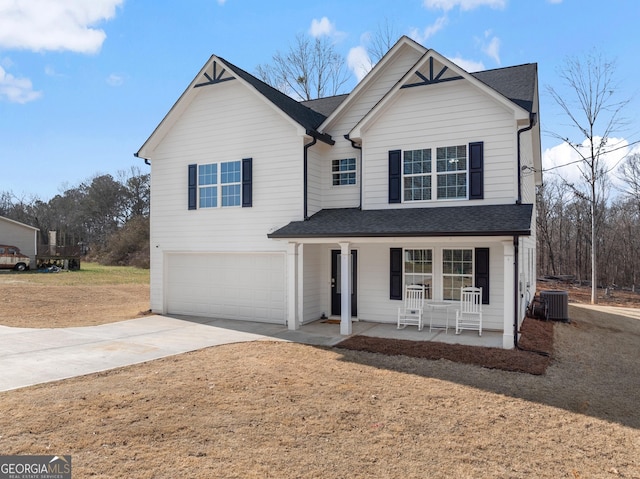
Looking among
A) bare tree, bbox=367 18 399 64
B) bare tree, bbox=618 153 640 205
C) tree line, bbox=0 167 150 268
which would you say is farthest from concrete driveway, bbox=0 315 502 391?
tree line, bbox=0 167 150 268

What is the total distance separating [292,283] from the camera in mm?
11352

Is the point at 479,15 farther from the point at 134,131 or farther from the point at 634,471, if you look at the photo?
the point at 134,131

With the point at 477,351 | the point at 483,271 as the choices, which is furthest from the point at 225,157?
the point at 477,351

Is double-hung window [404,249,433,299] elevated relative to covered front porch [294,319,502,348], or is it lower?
elevated

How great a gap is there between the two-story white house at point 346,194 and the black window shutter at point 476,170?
0.08ft

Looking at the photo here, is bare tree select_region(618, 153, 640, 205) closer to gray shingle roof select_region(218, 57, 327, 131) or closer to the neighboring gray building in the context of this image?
gray shingle roof select_region(218, 57, 327, 131)

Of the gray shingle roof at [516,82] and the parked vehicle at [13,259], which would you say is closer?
the gray shingle roof at [516,82]

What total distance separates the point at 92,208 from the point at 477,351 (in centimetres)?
4875

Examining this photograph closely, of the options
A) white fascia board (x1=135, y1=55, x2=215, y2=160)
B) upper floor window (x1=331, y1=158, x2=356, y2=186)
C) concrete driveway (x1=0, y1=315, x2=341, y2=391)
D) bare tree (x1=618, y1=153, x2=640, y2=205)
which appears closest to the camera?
concrete driveway (x1=0, y1=315, x2=341, y2=391)

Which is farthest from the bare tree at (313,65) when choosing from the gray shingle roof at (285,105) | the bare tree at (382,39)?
the gray shingle roof at (285,105)

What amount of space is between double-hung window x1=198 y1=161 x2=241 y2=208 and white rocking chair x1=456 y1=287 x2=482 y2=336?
6847 millimetres

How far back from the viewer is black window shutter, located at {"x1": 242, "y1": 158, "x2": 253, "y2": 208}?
41.9 feet

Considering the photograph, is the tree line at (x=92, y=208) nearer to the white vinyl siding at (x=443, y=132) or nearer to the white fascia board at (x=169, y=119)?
the white fascia board at (x=169, y=119)

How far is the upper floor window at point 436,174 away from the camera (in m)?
11.1
